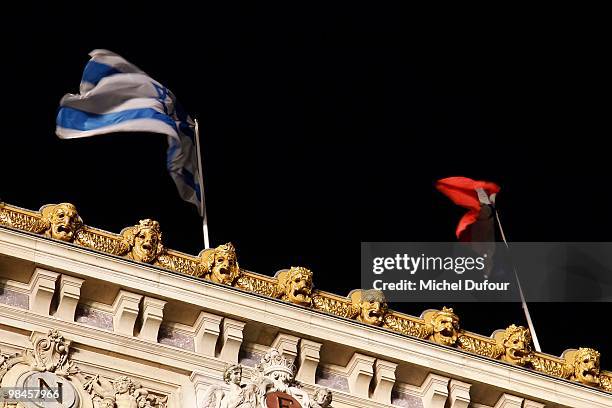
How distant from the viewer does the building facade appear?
2894cm

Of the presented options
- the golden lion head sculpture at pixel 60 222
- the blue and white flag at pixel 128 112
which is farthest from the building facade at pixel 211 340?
the blue and white flag at pixel 128 112

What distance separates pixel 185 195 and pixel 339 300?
15.5ft

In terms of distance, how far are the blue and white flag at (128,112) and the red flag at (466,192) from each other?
173 inches

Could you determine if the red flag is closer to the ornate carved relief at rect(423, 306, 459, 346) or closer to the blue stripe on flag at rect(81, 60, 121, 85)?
the ornate carved relief at rect(423, 306, 459, 346)

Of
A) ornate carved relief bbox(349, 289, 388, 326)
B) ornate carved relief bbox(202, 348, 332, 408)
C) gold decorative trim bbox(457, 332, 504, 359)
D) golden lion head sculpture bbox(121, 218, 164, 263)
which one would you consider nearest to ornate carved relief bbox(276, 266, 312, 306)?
ornate carved relief bbox(349, 289, 388, 326)

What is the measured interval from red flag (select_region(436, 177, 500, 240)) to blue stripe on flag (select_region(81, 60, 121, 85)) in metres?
5.96

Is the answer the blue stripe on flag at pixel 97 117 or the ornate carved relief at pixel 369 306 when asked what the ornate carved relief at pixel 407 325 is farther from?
the blue stripe on flag at pixel 97 117

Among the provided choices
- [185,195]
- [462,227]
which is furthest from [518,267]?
[185,195]

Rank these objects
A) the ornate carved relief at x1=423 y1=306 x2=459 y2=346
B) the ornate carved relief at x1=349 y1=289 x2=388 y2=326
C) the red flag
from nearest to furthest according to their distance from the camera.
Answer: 1. the ornate carved relief at x1=349 y1=289 x2=388 y2=326
2. the ornate carved relief at x1=423 y1=306 x2=459 y2=346
3. the red flag

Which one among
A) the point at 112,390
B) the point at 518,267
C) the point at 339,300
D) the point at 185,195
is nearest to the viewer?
the point at 112,390

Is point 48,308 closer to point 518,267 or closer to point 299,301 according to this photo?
point 299,301

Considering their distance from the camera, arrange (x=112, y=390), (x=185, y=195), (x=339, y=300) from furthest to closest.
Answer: (x=185, y=195), (x=339, y=300), (x=112, y=390)

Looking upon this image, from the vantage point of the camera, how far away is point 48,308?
29250 mm

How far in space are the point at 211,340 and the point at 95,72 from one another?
6.69 m
